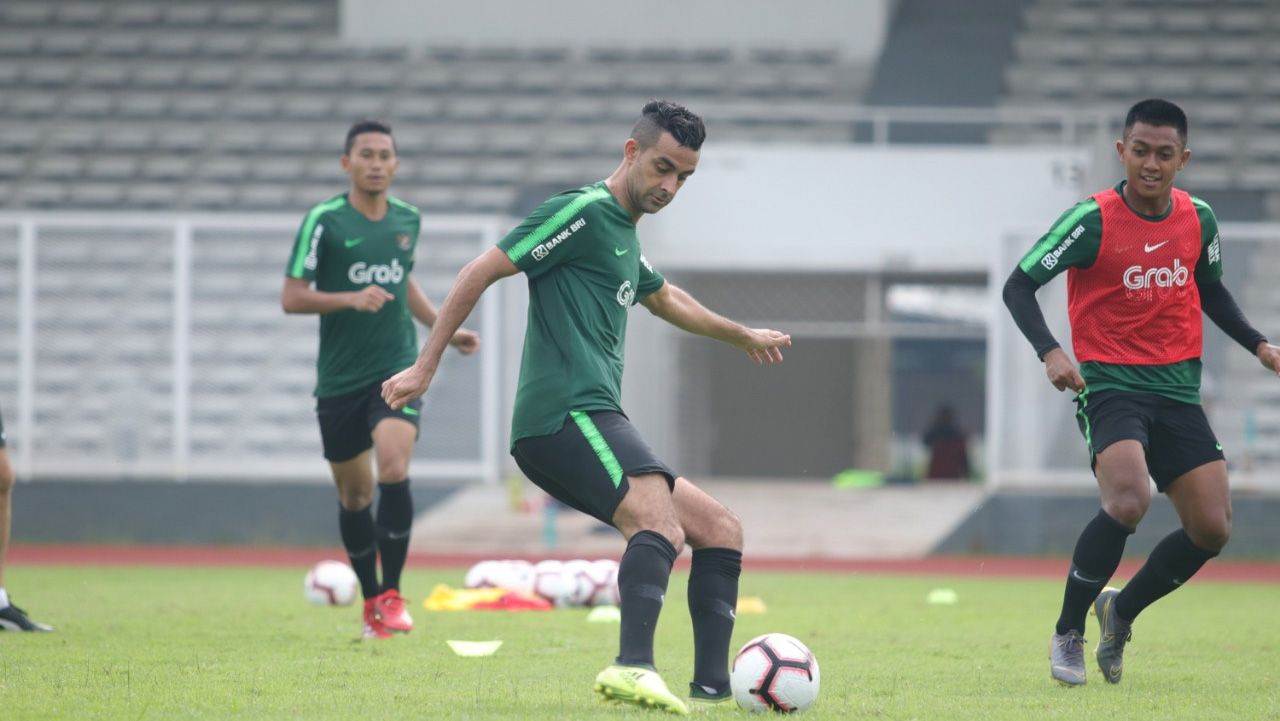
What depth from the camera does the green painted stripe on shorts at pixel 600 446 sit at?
4.62m

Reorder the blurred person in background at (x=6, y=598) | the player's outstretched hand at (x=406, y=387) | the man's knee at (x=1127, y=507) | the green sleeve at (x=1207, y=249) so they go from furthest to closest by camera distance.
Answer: the blurred person in background at (x=6, y=598) → the green sleeve at (x=1207, y=249) → the man's knee at (x=1127, y=507) → the player's outstretched hand at (x=406, y=387)

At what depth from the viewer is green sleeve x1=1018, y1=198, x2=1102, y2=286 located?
5.68 meters

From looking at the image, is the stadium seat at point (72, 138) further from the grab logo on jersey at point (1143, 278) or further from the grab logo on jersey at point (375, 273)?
the grab logo on jersey at point (1143, 278)

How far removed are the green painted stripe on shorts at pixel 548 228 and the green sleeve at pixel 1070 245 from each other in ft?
5.95

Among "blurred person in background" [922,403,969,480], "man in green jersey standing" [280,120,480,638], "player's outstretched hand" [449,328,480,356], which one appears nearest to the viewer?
"player's outstretched hand" [449,328,480,356]

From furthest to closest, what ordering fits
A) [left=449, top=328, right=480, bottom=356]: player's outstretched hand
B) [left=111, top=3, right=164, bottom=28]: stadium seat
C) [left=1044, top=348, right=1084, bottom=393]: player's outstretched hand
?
[left=111, top=3, right=164, bottom=28]: stadium seat < [left=449, top=328, right=480, bottom=356]: player's outstretched hand < [left=1044, top=348, right=1084, bottom=393]: player's outstretched hand

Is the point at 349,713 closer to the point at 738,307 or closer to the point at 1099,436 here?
the point at 1099,436

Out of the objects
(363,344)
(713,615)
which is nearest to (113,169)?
(363,344)

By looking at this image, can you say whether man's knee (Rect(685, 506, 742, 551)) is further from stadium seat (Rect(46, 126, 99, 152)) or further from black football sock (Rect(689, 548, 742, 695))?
stadium seat (Rect(46, 126, 99, 152))

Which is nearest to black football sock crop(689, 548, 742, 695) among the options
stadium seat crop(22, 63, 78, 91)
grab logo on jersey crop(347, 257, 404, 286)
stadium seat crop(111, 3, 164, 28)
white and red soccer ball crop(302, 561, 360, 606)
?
grab logo on jersey crop(347, 257, 404, 286)

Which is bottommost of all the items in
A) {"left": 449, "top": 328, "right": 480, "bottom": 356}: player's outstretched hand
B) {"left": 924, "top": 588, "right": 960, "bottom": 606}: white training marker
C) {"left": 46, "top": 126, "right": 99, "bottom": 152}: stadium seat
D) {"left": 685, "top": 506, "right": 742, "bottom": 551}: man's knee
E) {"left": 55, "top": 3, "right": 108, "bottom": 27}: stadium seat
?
{"left": 924, "top": 588, "right": 960, "bottom": 606}: white training marker

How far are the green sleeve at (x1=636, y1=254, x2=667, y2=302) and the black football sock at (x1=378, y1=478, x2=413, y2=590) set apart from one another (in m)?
2.28

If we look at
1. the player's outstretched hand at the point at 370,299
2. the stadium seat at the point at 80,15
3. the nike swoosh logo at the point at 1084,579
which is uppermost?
the stadium seat at the point at 80,15

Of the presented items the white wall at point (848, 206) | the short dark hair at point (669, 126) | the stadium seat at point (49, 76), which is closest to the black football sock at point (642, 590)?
the short dark hair at point (669, 126)
